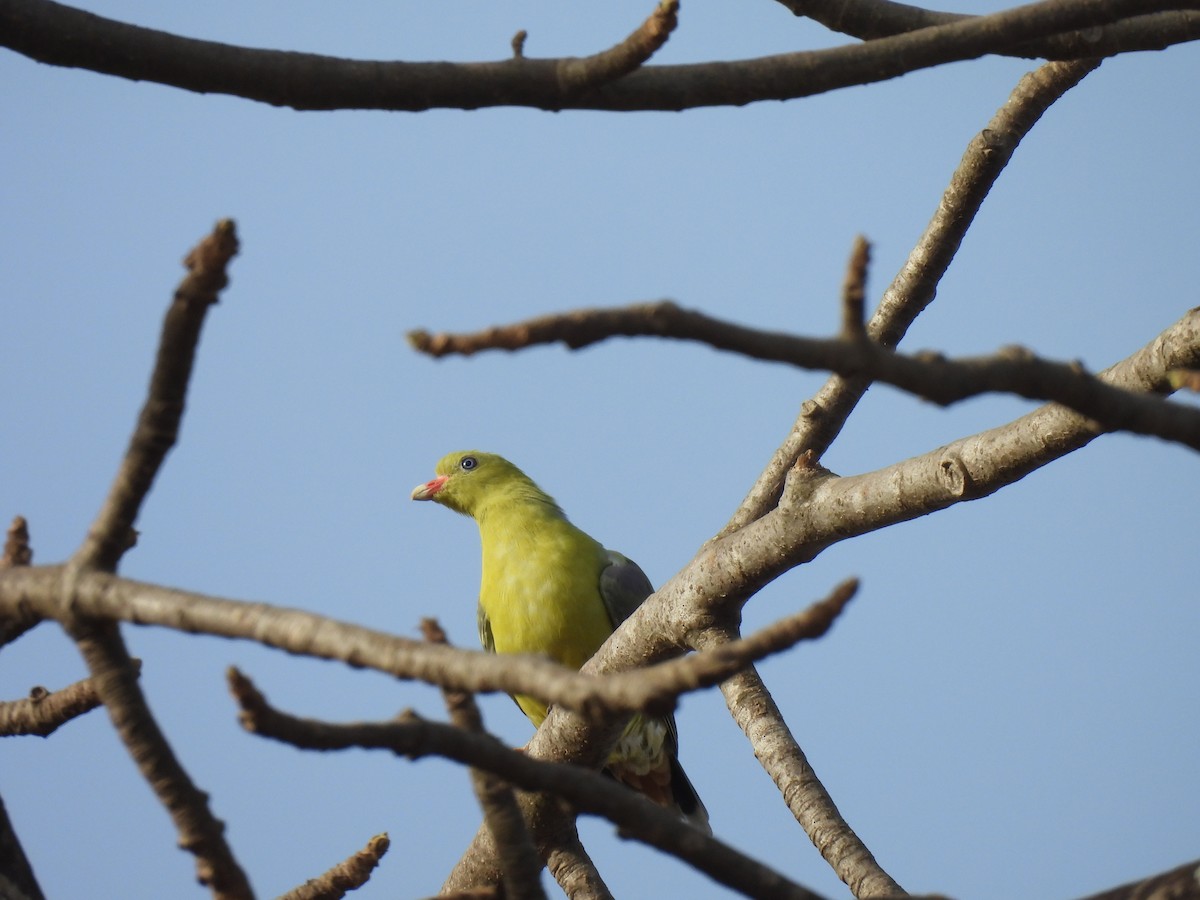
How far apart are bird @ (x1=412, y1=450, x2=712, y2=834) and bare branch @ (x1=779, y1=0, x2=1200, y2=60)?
3.51 m

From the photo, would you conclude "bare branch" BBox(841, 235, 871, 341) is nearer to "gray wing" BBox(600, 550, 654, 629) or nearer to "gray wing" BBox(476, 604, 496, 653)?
"gray wing" BBox(600, 550, 654, 629)

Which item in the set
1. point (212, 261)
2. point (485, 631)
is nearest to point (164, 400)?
point (212, 261)

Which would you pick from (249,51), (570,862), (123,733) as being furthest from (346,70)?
(570,862)

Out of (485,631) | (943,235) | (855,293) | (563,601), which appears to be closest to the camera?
(855,293)

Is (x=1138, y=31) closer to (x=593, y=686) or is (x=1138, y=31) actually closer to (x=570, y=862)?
(x=593, y=686)

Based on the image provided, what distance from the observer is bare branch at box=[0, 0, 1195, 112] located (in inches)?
93.4

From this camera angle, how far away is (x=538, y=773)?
5.38 ft

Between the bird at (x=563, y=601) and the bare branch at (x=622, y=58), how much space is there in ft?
12.8

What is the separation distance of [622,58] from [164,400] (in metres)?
0.96

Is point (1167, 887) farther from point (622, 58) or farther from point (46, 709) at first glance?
point (46, 709)

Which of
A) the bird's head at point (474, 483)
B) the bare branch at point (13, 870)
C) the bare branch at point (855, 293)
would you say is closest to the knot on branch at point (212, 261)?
the bare branch at point (855, 293)

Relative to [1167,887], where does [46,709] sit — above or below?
above

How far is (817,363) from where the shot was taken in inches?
59.0

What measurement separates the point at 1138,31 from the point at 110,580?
2535mm
